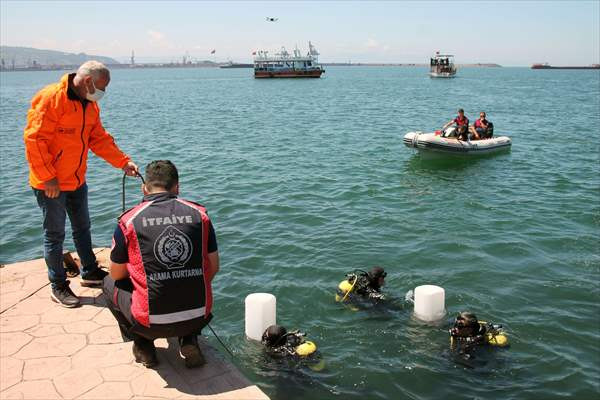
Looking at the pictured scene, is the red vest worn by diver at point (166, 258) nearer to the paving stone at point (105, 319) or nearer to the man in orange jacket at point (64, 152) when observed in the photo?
the paving stone at point (105, 319)

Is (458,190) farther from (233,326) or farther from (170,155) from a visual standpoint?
(170,155)

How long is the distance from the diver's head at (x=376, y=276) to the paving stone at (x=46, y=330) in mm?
4136

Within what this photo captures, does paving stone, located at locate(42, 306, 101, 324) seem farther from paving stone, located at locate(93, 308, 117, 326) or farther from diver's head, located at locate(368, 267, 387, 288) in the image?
diver's head, located at locate(368, 267, 387, 288)

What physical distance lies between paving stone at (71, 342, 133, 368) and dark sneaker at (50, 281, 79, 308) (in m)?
0.91

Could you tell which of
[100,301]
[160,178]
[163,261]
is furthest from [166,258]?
[100,301]

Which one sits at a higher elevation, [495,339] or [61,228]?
[61,228]

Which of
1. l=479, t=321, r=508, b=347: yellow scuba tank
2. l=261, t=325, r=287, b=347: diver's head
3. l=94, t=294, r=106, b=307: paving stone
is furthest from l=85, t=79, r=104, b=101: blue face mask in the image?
l=479, t=321, r=508, b=347: yellow scuba tank

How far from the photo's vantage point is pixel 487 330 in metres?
6.45

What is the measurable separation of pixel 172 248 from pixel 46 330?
2.24 m

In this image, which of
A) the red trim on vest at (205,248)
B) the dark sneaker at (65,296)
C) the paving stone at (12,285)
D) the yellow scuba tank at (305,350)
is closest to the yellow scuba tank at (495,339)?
the yellow scuba tank at (305,350)

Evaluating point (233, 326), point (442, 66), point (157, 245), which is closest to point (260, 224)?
point (233, 326)

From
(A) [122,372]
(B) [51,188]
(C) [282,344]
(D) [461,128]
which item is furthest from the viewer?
(D) [461,128]

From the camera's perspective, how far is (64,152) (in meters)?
5.15

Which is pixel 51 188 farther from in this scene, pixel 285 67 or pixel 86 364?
pixel 285 67
